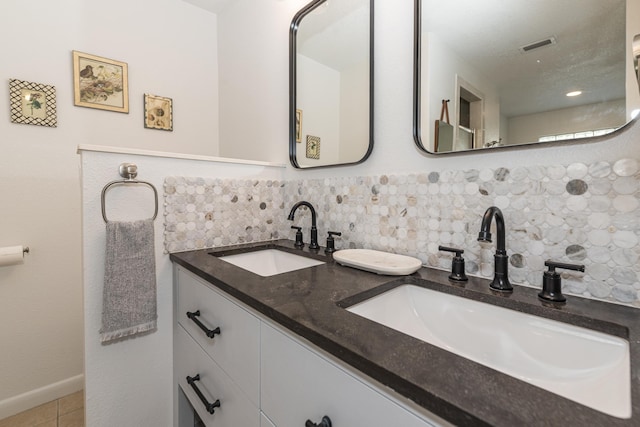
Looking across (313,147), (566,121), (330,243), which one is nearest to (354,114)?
(313,147)

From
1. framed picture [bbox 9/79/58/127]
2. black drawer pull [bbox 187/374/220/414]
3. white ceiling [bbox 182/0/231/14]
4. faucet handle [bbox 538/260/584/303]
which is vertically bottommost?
black drawer pull [bbox 187/374/220/414]

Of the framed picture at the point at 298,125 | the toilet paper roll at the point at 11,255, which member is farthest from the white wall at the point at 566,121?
the toilet paper roll at the point at 11,255

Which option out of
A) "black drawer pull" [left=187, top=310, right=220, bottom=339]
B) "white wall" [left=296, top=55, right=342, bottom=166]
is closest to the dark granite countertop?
"black drawer pull" [left=187, top=310, right=220, bottom=339]

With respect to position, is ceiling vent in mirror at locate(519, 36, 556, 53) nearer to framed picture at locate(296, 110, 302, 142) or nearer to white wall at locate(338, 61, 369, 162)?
white wall at locate(338, 61, 369, 162)

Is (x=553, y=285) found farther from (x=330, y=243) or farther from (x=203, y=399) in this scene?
(x=203, y=399)

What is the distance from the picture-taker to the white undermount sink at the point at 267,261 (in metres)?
1.20

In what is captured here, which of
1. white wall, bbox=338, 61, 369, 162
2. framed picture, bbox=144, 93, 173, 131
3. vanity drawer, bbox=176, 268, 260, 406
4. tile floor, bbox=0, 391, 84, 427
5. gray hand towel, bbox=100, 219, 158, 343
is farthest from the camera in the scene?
framed picture, bbox=144, 93, 173, 131

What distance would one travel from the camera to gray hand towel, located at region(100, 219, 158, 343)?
971mm

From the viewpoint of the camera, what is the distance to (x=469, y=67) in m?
0.84

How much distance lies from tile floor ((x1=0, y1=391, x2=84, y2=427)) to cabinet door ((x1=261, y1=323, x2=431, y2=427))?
1490 millimetres

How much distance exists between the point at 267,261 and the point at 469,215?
88cm

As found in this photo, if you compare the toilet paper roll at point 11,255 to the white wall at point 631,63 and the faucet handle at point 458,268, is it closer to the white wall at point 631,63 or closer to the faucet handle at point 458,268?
the faucet handle at point 458,268

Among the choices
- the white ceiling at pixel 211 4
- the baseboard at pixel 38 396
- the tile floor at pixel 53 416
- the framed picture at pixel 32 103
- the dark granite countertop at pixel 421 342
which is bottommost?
the tile floor at pixel 53 416

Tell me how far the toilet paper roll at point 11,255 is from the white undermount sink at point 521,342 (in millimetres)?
1665
